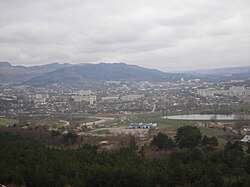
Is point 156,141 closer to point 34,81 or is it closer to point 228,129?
point 228,129

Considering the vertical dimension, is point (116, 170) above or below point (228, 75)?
below

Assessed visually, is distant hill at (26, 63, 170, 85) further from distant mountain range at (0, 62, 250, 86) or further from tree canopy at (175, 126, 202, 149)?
tree canopy at (175, 126, 202, 149)

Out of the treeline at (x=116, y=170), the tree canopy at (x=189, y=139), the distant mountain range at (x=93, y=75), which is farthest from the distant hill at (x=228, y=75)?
the treeline at (x=116, y=170)

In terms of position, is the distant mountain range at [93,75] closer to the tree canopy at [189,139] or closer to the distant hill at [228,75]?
the distant hill at [228,75]

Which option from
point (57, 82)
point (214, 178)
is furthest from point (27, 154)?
point (57, 82)

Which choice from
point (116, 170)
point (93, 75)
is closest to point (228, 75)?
point (93, 75)

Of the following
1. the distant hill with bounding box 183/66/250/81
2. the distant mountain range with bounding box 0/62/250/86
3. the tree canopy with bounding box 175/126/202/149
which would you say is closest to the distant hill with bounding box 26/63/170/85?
the distant mountain range with bounding box 0/62/250/86

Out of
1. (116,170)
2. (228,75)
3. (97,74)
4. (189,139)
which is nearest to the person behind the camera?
(116,170)

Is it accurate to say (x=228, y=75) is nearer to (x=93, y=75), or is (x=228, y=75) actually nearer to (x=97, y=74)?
(x=97, y=74)
